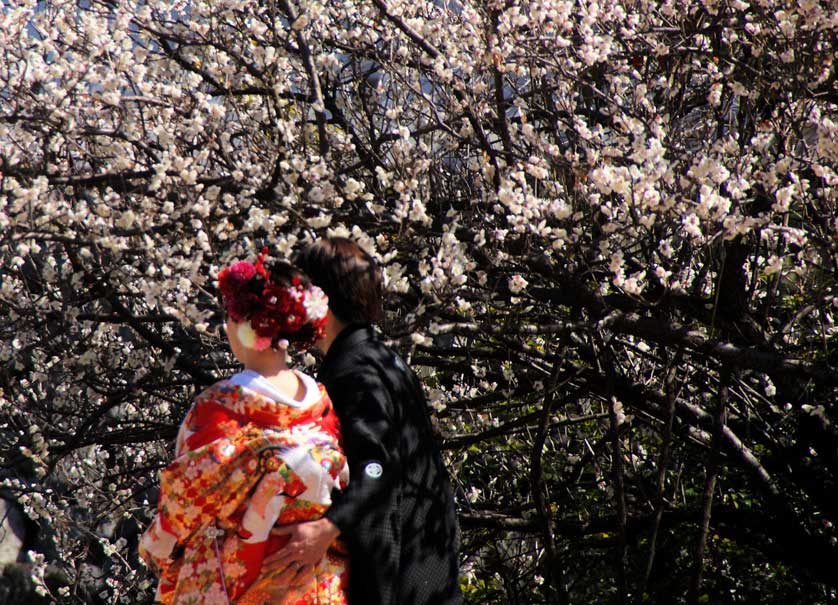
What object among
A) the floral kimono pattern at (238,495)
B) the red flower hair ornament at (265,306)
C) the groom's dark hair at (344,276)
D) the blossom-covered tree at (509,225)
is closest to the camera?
the floral kimono pattern at (238,495)

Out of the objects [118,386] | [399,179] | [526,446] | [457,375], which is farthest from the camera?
[457,375]

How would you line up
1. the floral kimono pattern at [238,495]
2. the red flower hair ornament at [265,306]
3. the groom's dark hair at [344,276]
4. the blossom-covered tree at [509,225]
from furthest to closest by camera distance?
the blossom-covered tree at [509,225], the groom's dark hair at [344,276], the red flower hair ornament at [265,306], the floral kimono pattern at [238,495]

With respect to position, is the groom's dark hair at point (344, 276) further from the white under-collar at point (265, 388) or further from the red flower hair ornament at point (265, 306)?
the white under-collar at point (265, 388)

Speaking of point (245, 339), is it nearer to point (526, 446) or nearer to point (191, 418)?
point (191, 418)

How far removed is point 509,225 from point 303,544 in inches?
76.2


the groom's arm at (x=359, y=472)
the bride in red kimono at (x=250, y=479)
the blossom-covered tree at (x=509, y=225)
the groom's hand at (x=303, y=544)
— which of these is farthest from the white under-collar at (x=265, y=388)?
the blossom-covered tree at (x=509, y=225)

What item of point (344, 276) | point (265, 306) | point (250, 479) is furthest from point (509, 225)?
point (250, 479)

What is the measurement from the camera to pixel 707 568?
15.6 ft

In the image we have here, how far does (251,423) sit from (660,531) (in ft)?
9.00

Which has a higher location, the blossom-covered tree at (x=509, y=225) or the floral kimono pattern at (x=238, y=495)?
the blossom-covered tree at (x=509, y=225)

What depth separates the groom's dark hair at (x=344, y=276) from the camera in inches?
101

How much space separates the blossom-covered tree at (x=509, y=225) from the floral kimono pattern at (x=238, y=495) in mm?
970

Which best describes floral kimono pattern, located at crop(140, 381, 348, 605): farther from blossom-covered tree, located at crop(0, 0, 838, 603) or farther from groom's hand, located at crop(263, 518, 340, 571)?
blossom-covered tree, located at crop(0, 0, 838, 603)

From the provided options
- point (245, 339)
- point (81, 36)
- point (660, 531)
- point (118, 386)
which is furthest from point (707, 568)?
point (81, 36)
